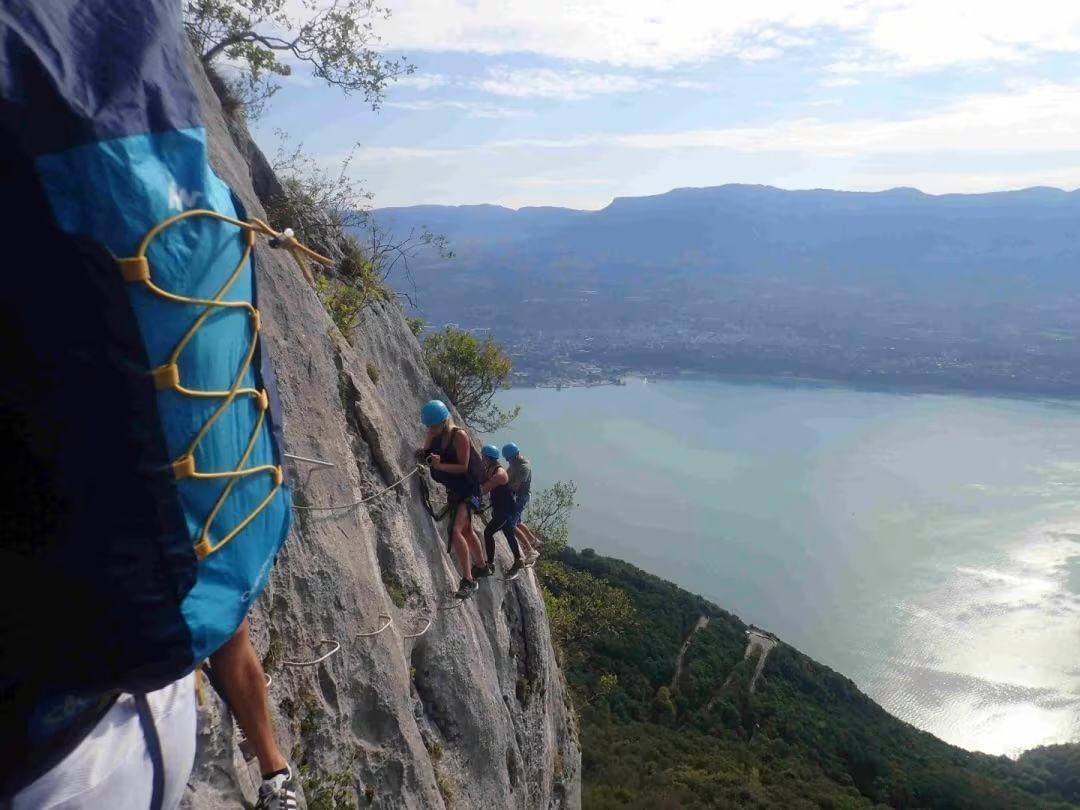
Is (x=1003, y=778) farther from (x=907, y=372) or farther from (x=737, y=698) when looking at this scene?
(x=907, y=372)

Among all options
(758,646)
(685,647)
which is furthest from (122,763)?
(758,646)

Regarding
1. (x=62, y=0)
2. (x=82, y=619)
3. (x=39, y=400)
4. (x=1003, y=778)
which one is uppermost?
(x=62, y=0)

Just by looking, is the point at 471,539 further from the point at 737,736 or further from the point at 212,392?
the point at 737,736

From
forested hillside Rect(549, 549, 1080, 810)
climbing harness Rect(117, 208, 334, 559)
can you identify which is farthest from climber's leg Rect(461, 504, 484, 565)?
forested hillside Rect(549, 549, 1080, 810)

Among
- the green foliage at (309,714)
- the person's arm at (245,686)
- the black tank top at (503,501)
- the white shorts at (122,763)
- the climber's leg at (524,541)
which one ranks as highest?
the white shorts at (122,763)

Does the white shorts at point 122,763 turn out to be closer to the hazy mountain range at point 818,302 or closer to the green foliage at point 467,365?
the green foliage at point 467,365

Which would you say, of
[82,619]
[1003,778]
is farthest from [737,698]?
[82,619]

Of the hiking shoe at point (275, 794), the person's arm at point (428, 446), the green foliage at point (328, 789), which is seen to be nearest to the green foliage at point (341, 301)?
the person's arm at point (428, 446)
